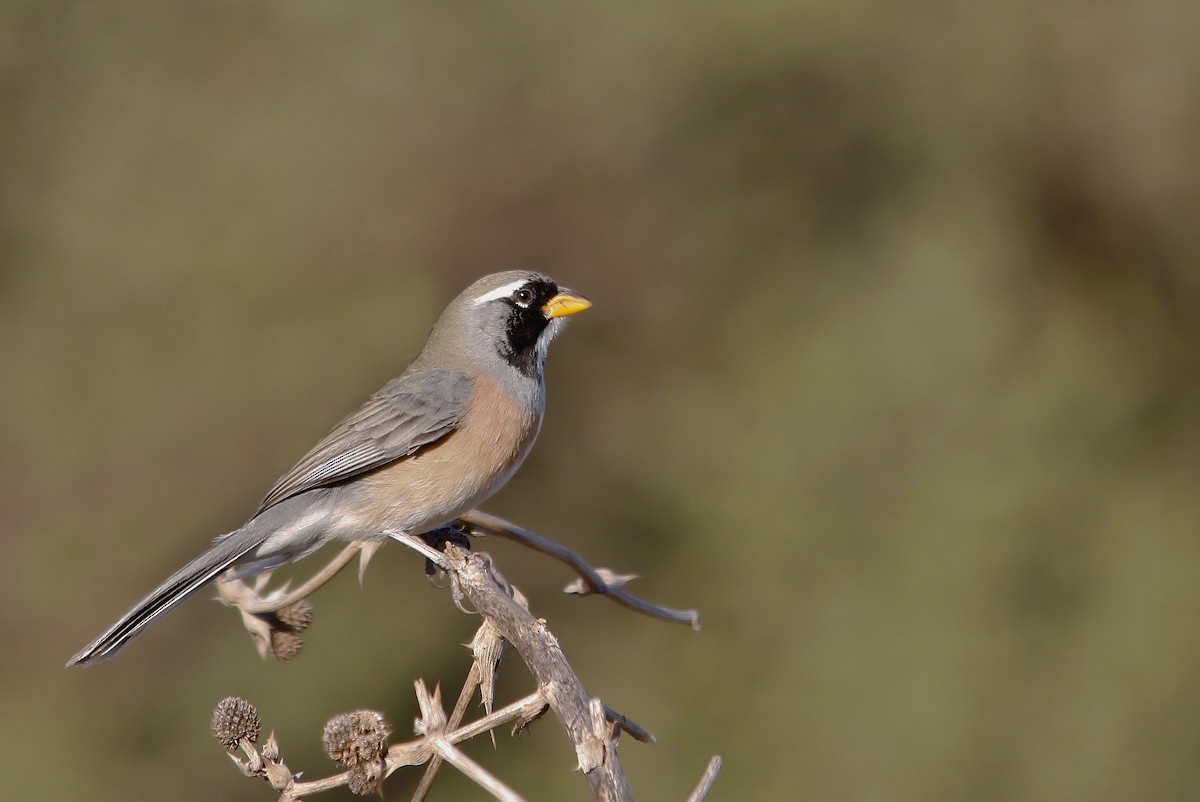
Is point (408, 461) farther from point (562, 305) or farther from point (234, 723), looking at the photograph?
point (234, 723)

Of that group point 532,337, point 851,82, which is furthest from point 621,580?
point 851,82

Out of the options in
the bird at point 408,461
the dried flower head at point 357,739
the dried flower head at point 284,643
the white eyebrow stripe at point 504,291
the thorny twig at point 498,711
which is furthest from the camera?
the white eyebrow stripe at point 504,291

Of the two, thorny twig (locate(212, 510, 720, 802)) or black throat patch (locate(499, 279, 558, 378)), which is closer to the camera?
thorny twig (locate(212, 510, 720, 802))

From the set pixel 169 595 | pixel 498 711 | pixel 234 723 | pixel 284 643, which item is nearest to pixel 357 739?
pixel 234 723

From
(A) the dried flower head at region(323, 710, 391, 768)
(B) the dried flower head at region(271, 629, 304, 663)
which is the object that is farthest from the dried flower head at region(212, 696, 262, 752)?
(B) the dried flower head at region(271, 629, 304, 663)

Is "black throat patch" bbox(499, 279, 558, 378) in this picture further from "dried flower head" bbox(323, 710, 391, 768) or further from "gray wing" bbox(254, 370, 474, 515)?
"dried flower head" bbox(323, 710, 391, 768)

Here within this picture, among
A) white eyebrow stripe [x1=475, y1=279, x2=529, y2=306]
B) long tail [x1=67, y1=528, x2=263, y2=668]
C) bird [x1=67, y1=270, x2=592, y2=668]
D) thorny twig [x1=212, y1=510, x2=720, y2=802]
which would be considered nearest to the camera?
thorny twig [x1=212, y1=510, x2=720, y2=802]

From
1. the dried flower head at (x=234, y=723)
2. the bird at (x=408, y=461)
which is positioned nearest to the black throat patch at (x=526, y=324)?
the bird at (x=408, y=461)

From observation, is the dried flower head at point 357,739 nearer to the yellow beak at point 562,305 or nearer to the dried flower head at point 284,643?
the dried flower head at point 284,643
